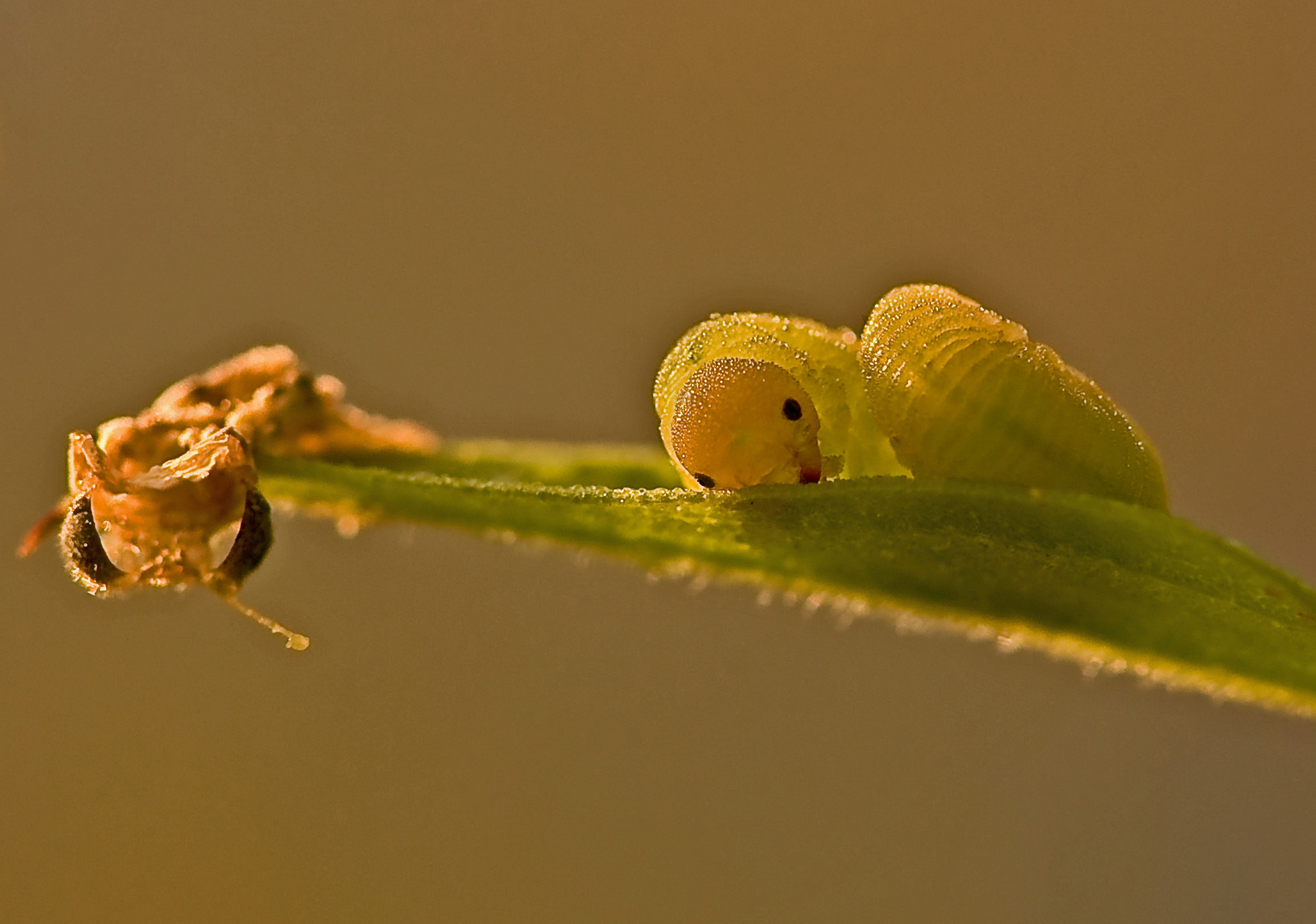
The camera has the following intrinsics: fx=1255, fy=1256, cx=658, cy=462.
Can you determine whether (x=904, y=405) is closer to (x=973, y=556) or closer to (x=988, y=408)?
(x=988, y=408)

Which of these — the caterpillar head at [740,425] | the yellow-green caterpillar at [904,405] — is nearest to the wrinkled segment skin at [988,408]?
the yellow-green caterpillar at [904,405]

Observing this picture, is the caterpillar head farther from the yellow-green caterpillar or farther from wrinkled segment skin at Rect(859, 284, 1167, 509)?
wrinkled segment skin at Rect(859, 284, 1167, 509)

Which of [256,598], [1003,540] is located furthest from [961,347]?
[256,598]

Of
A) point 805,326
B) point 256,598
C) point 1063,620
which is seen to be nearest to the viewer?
point 1063,620

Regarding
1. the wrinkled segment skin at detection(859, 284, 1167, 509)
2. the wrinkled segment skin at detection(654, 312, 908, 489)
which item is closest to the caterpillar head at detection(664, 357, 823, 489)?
the wrinkled segment skin at detection(654, 312, 908, 489)

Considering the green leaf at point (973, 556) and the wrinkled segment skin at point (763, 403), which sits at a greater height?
the wrinkled segment skin at point (763, 403)

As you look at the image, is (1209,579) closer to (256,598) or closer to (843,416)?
(843,416)

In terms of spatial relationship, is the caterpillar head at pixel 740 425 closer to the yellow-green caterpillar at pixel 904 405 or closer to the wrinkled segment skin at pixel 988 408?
the yellow-green caterpillar at pixel 904 405
